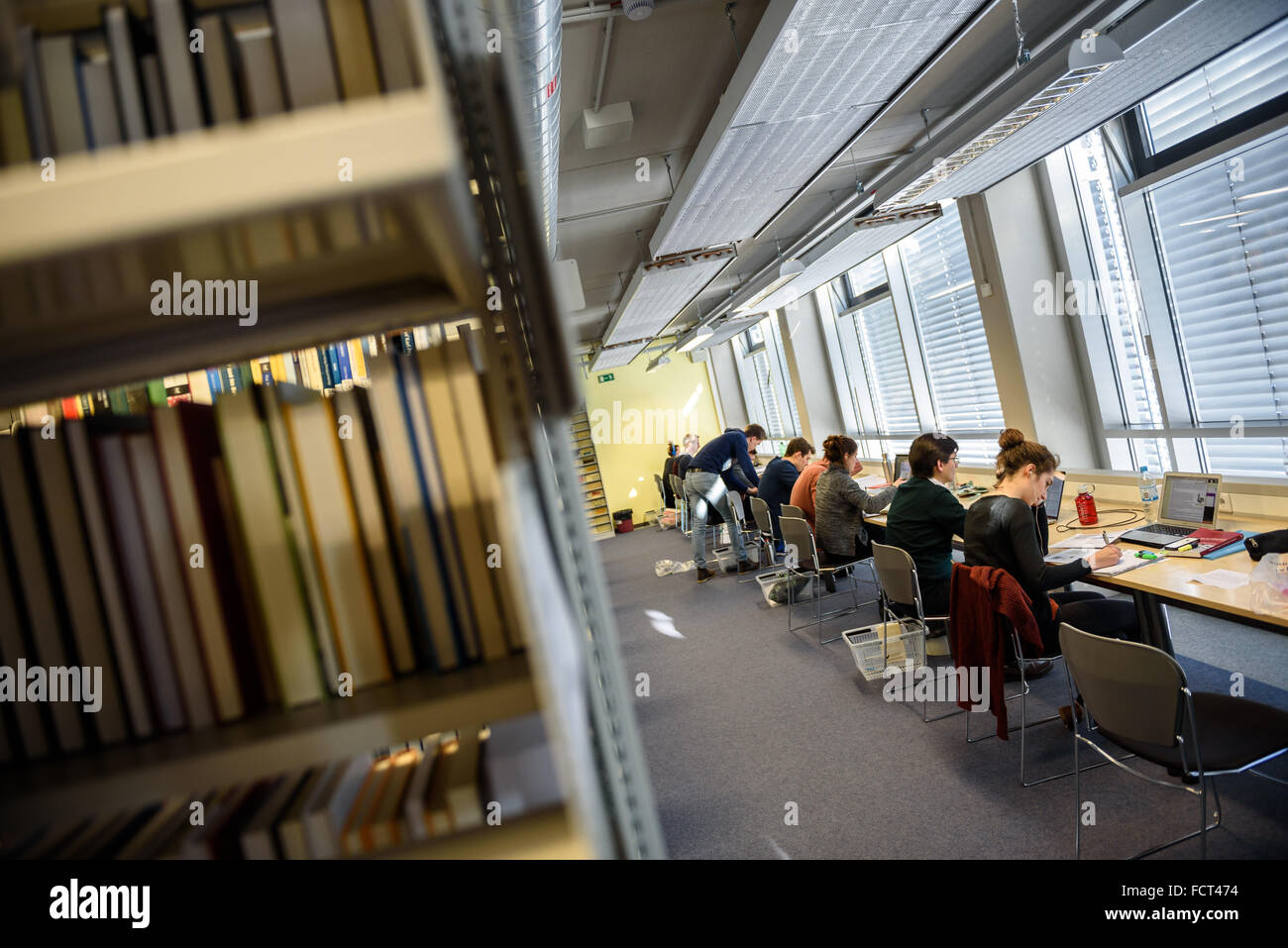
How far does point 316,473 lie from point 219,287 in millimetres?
219

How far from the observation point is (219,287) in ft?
2.48

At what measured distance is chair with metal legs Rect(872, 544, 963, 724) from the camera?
3.80 metres

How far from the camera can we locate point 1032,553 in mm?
3232

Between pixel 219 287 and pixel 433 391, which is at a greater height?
pixel 219 287

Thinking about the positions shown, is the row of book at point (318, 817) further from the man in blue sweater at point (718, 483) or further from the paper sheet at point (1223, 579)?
the man in blue sweater at point (718, 483)

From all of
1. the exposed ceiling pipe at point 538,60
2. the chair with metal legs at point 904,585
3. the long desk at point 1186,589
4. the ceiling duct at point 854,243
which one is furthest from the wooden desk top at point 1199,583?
the exposed ceiling pipe at point 538,60

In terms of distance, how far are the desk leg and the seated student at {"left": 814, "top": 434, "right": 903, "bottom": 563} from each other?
2.27 metres

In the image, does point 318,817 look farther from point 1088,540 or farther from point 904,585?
point 1088,540

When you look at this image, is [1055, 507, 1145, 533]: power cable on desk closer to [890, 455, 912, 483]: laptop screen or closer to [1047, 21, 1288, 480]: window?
[1047, 21, 1288, 480]: window

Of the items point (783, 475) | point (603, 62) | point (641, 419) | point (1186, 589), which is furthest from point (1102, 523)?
point (641, 419)

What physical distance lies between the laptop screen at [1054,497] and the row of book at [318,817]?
15.1 ft
